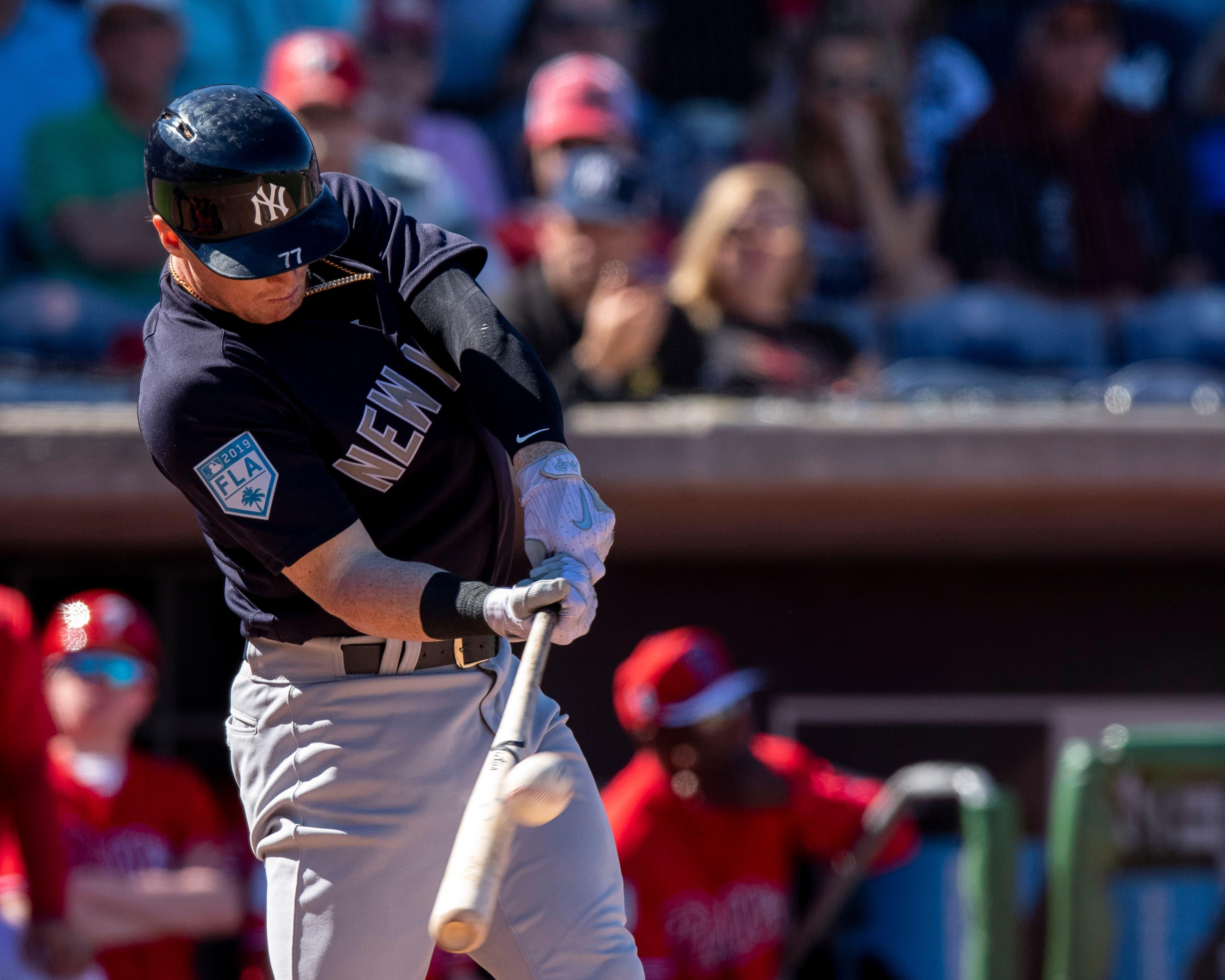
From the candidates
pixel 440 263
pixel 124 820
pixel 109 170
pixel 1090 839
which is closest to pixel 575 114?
pixel 109 170

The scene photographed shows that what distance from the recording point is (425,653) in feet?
6.66

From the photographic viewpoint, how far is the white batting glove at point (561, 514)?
72.6 inches

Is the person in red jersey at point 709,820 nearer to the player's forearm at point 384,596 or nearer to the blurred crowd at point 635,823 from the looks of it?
the blurred crowd at point 635,823

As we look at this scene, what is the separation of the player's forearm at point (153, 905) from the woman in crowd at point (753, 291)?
6.02ft

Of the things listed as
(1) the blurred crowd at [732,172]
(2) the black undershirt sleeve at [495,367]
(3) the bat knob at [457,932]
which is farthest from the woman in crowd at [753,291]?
(3) the bat knob at [457,932]

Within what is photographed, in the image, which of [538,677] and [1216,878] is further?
[1216,878]

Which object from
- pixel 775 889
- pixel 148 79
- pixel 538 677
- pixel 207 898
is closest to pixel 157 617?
pixel 207 898

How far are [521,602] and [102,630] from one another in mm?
2671

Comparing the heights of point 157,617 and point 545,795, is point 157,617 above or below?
above

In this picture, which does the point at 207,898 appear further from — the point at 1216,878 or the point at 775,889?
the point at 1216,878

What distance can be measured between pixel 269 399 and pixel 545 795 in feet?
2.13

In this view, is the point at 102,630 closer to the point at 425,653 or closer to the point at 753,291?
the point at 753,291

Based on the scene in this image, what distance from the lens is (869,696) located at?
4762 mm

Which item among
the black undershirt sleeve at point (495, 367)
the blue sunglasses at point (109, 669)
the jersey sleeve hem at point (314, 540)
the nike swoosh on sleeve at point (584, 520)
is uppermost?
the black undershirt sleeve at point (495, 367)
